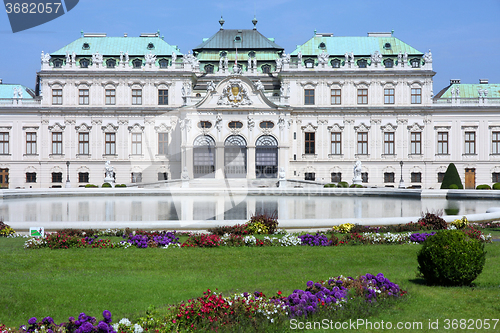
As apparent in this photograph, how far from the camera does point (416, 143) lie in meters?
56.6

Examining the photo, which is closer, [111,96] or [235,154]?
[235,154]

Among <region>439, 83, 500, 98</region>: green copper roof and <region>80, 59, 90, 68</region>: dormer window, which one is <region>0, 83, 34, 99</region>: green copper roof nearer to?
<region>80, 59, 90, 68</region>: dormer window

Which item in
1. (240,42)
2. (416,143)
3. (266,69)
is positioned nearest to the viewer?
(416,143)

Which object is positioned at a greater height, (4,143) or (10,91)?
(10,91)

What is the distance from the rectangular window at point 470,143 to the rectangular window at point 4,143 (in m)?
52.3

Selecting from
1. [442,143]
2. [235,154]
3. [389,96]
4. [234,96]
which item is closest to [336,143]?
[389,96]

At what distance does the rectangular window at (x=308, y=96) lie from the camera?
186ft

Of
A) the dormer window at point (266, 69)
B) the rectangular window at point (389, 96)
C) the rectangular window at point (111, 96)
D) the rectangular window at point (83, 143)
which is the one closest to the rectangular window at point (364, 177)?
the rectangular window at point (389, 96)

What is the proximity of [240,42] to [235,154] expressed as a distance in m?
15.9

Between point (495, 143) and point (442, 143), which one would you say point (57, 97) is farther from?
point (495, 143)

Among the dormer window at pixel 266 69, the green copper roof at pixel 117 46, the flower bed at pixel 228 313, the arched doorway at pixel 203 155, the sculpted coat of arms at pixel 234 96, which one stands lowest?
the flower bed at pixel 228 313

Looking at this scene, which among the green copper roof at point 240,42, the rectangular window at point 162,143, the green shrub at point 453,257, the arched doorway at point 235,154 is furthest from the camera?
the green copper roof at point 240,42

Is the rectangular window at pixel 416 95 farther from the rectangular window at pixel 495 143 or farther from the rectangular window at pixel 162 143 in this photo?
the rectangular window at pixel 162 143

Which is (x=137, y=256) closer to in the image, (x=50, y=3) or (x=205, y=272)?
(x=205, y=272)
